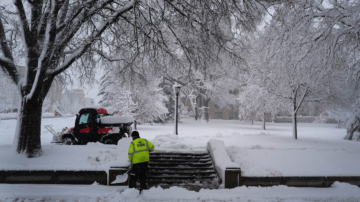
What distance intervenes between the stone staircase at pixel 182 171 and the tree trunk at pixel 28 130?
3.99 metres

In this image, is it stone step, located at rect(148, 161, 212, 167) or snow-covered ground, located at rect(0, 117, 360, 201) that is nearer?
snow-covered ground, located at rect(0, 117, 360, 201)

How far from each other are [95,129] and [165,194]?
21.8ft

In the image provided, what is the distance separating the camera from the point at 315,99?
1681 cm

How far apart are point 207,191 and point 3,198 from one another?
5.26 metres

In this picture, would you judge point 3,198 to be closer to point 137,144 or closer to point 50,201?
point 50,201

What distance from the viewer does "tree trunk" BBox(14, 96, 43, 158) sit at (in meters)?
7.80

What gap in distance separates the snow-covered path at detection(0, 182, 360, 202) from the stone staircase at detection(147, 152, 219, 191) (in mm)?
831

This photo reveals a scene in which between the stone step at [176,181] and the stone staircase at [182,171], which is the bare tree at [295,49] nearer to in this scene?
the stone staircase at [182,171]

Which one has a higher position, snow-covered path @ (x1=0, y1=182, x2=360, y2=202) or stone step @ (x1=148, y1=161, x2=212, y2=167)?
stone step @ (x1=148, y1=161, x2=212, y2=167)

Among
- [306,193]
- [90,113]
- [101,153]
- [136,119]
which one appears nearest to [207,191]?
[306,193]

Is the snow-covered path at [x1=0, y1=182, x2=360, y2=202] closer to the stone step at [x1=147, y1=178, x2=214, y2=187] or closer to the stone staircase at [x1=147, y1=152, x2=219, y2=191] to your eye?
the stone staircase at [x1=147, y1=152, x2=219, y2=191]

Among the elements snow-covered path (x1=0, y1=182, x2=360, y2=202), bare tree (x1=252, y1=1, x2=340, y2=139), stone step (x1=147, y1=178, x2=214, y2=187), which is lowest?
stone step (x1=147, y1=178, x2=214, y2=187)

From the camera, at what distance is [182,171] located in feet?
28.5

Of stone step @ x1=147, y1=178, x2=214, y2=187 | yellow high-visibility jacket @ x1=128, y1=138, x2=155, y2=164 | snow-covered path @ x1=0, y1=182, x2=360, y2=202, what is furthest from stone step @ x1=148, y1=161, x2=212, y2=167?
yellow high-visibility jacket @ x1=128, y1=138, x2=155, y2=164
